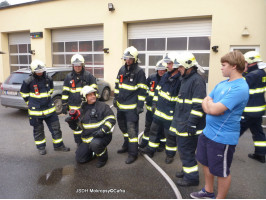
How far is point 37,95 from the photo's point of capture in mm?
4445

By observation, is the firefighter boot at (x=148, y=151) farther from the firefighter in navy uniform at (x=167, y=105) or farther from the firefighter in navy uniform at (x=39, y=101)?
the firefighter in navy uniform at (x=39, y=101)

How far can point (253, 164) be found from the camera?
13.4 ft

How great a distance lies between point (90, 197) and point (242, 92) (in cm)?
240

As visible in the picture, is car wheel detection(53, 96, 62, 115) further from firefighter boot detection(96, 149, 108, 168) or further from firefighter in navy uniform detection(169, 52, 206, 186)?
firefighter in navy uniform detection(169, 52, 206, 186)

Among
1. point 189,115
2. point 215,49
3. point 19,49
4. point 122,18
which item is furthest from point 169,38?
point 19,49

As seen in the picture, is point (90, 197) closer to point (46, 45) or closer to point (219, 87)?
point (219, 87)

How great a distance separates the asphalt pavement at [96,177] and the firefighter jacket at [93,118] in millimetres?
648

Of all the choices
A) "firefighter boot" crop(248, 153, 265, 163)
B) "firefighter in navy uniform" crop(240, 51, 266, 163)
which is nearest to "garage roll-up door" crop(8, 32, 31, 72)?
"firefighter in navy uniform" crop(240, 51, 266, 163)

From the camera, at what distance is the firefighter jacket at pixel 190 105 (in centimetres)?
297

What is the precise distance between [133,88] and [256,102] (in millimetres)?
2279

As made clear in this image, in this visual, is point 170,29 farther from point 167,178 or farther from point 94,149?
point 167,178

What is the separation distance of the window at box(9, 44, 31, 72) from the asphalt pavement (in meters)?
12.0

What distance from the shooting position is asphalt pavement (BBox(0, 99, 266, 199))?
313cm

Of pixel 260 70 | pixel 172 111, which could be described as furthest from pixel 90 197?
pixel 260 70
